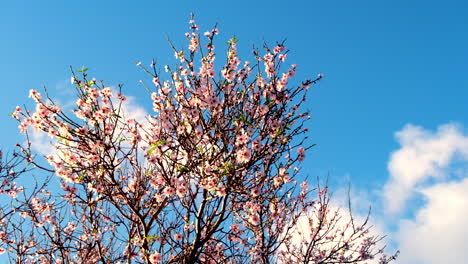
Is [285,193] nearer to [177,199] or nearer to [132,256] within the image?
[177,199]

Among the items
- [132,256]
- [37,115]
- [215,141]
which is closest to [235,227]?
[132,256]

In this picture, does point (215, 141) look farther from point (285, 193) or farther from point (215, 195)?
point (285, 193)

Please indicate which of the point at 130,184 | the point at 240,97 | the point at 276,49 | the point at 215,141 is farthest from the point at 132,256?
the point at 276,49

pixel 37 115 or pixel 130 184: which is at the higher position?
pixel 37 115

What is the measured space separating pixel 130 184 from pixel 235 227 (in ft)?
8.79

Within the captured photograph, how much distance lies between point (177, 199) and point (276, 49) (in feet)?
11.0

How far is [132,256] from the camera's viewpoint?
7938 millimetres

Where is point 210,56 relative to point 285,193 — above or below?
above

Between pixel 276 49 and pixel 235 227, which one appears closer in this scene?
pixel 276 49

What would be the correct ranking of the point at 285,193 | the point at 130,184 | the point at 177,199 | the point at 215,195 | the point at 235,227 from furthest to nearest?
the point at 235,227 → the point at 285,193 → the point at 130,184 → the point at 177,199 → the point at 215,195

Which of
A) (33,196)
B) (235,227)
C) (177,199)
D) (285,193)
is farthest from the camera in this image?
(33,196)

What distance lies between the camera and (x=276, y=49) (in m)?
7.93

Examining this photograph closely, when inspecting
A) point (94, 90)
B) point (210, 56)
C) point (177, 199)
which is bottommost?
point (177, 199)

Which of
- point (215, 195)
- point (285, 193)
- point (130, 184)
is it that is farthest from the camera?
point (285, 193)
